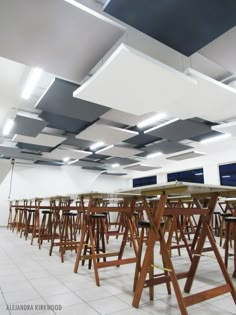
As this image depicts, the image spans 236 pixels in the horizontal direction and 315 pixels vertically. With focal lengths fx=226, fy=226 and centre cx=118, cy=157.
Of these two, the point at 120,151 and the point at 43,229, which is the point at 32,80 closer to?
the point at 43,229

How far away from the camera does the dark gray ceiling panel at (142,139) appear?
249 inches

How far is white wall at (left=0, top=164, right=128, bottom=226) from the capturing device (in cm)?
924

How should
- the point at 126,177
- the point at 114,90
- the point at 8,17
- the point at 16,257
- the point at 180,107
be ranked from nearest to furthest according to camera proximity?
1. the point at 8,17
2. the point at 114,90
3. the point at 16,257
4. the point at 180,107
5. the point at 126,177

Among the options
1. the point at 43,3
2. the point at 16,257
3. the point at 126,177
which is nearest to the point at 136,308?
the point at 16,257

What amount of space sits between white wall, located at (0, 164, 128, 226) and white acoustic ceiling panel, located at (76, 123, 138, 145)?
374 centimetres

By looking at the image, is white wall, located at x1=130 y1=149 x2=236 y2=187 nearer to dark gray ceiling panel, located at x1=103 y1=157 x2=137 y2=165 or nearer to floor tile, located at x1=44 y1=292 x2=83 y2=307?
dark gray ceiling panel, located at x1=103 y1=157 x2=137 y2=165

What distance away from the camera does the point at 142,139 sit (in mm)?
6555

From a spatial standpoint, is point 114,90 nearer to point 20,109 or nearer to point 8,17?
point 8,17

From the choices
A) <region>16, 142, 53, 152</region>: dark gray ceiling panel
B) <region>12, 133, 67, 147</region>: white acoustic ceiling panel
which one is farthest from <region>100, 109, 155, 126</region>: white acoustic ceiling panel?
<region>16, 142, 53, 152</region>: dark gray ceiling panel

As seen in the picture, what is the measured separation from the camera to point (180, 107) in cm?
402

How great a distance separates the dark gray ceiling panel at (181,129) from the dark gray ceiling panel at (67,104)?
1704 millimetres

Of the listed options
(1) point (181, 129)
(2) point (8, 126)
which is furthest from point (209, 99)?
(2) point (8, 126)

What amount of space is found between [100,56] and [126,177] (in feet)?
31.9

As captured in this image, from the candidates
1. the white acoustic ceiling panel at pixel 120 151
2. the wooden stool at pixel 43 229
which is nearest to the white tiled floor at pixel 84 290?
the wooden stool at pixel 43 229
